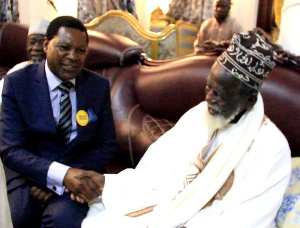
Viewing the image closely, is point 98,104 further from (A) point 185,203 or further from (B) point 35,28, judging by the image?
(B) point 35,28

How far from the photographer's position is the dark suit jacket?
4.81 feet

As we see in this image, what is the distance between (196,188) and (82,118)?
1.96 feet

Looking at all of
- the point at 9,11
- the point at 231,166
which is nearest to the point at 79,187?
the point at 231,166

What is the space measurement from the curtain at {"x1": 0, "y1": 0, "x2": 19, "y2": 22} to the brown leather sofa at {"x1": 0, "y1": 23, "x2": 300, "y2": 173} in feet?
7.19

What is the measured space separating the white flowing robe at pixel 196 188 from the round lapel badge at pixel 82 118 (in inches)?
10.3

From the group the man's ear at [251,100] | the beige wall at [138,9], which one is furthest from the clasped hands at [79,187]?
the beige wall at [138,9]

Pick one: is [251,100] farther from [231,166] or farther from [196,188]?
[196,188]

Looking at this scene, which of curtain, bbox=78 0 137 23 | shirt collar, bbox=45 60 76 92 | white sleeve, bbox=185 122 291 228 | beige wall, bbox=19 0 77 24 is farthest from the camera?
beige wall, bbox=19 0 77 24

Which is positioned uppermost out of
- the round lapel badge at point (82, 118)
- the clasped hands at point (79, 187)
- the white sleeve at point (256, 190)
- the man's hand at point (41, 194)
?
the round lapel badge at point (82, 118)

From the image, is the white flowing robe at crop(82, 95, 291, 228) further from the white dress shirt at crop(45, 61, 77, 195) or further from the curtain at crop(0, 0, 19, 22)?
the curtain at crop(0, 0, 19, 22)

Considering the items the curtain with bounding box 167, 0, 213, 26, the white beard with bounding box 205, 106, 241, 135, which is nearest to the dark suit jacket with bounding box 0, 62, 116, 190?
the white beard with bounding box 205, 106, 241, 135

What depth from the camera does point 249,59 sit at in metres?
1.23

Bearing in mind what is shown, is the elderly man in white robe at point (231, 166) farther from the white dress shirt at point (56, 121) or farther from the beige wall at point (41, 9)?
the beige wall at point (41, 9)

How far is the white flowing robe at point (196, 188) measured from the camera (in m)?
1.21
